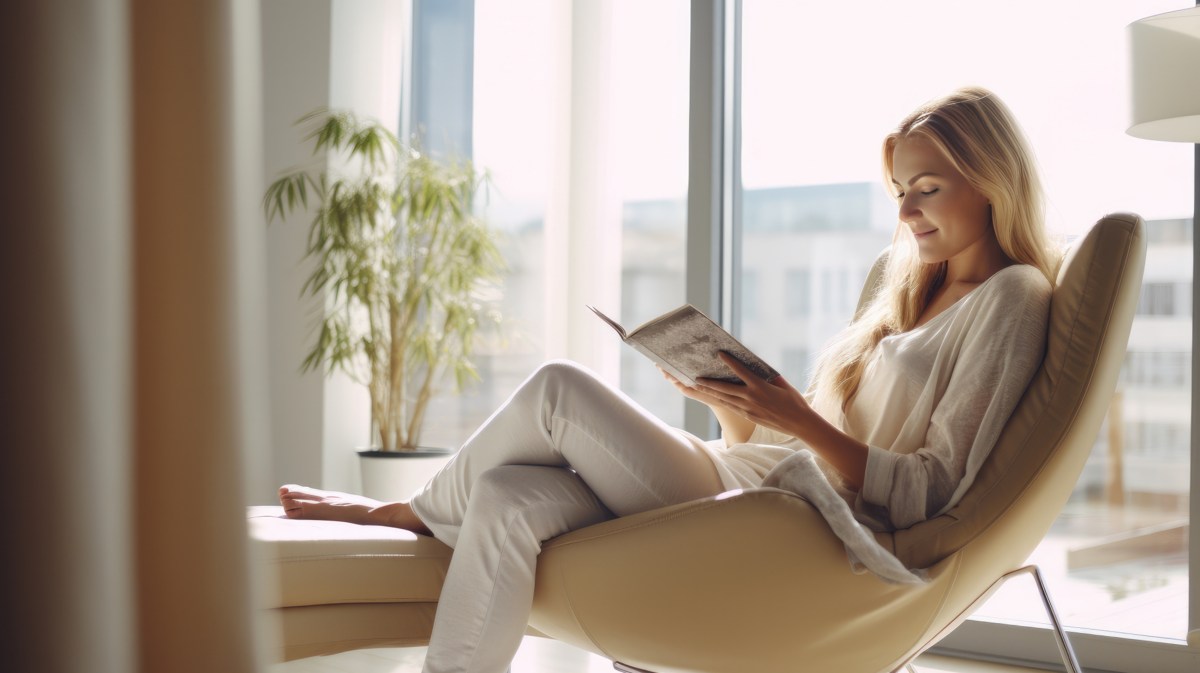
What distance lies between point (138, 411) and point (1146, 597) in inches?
105

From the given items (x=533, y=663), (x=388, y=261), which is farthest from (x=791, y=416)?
(x=388, y=261)

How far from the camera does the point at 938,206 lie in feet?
5.80

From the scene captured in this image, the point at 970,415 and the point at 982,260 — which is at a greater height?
the point at 982,260

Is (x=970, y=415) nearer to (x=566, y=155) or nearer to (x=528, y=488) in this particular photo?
(x=528, y=488)

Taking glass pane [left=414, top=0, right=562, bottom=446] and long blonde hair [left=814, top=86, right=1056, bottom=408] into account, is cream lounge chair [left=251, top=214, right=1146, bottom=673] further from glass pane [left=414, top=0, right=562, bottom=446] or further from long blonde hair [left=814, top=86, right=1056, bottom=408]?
glass pane [left=414, top=0, right=562, bottom=446]

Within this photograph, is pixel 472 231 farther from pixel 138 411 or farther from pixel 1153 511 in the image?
pixel 138 411

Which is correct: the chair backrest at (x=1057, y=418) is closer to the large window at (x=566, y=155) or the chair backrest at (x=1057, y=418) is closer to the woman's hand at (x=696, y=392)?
the woman's hand at (x=696, y=392)

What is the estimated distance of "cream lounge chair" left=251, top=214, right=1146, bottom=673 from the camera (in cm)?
137

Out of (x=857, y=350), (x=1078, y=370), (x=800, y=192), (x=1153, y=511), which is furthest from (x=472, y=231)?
(x=1078, y=370)

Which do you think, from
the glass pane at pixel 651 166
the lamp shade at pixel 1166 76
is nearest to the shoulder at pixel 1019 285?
the lamp shade at pixel 1166 76

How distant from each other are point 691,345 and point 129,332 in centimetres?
130

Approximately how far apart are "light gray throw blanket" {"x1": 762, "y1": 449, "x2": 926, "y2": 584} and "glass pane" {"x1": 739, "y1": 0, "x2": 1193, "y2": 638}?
0.82 metres

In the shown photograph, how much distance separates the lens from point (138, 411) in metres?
0.34

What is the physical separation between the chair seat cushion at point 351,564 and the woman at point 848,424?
0.07 m
